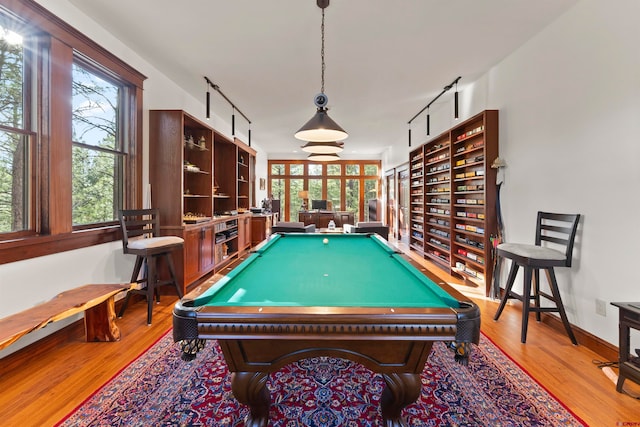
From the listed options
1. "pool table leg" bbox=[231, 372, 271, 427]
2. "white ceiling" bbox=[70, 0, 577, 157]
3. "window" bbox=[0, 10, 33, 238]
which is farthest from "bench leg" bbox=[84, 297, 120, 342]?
"white ceiling" bbox=[70, 0, 577, 157]

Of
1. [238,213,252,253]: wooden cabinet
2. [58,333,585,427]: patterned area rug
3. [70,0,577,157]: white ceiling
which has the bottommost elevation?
[58,333,585,427]: patterned area rug

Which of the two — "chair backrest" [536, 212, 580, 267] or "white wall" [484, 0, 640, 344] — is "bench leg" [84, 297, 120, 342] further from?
"white wall" [484, 0, 640, 344]

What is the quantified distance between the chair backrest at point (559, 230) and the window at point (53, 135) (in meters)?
4.25

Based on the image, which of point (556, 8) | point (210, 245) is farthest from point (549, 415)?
point (210, 245)

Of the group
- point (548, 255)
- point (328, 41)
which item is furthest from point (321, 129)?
point (548, 255)

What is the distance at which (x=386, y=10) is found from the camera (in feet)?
7.63

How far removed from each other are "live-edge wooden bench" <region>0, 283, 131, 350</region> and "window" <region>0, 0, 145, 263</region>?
40 cm

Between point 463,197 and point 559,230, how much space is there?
75.3 inches

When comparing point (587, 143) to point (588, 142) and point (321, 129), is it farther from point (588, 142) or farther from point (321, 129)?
point (321, 129)

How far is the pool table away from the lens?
3.45ft

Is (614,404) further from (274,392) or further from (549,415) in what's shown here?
(274,392)

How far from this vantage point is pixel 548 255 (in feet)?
7.50

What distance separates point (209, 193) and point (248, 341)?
354 centimetres

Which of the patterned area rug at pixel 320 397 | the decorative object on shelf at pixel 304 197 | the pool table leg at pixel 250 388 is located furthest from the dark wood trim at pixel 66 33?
the decorative object on shelf at pixel 304 197
